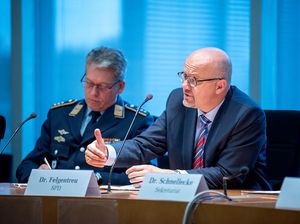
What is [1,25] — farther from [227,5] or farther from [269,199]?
[269,199]

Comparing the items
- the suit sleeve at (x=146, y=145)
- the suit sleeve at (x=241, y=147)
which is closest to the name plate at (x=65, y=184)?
the suit sleeve at (x=241, y=147)

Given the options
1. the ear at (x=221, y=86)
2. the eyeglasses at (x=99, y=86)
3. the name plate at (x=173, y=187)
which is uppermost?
the ear at (x=221, y=86)

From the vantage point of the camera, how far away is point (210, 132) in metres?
3.71

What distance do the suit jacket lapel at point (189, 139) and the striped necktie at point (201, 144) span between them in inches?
1.0

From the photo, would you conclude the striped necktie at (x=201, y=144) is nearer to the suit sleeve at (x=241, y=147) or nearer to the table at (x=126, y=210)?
the suit sleeve at (x=241, y=147)

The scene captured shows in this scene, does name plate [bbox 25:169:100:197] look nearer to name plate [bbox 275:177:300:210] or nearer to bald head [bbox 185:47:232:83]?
name plate [bbox 275:177:300:210]

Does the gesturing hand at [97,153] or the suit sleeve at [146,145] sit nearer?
the gesturing hand at [97,153]

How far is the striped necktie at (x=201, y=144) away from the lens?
3729 millimetres

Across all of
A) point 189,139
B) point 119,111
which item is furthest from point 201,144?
point 119,111

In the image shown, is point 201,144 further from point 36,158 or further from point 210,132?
point 36,158

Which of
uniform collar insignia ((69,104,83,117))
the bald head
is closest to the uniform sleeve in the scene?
uniform collar insignia ((69,104,83,117))

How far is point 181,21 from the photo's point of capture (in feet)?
18.2

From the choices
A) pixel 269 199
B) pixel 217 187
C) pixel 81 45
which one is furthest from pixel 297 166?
pixel 81 45

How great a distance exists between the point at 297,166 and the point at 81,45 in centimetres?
217
